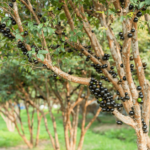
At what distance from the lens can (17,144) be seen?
11203mm

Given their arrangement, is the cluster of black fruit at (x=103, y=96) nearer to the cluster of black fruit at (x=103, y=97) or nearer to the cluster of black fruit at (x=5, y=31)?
the cluster of black fruit at (x=103, y=97)

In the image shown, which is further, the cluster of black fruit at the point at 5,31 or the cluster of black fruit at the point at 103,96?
the cluster of black fruit at the point at 103,96

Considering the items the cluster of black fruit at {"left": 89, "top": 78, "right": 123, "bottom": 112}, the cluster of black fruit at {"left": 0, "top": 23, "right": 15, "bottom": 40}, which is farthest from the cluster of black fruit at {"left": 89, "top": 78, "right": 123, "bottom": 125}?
the cluster of black fruit at {"left": 0, "top": 23, "right": 15, "bottom": 40}

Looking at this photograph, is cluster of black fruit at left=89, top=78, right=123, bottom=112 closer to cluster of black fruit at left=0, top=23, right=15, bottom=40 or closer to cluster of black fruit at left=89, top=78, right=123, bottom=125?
cluster of black fruit at left=89, top=78, right=123, bottom=125

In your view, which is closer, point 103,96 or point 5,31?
point 5,31

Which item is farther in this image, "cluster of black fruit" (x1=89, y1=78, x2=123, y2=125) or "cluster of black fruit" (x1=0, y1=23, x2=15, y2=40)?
"cluster of black fruit" (x1=89, y1=78, x2=123, y2=125)

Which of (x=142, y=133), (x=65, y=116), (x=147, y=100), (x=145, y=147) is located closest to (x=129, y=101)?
(x=147, y=100)

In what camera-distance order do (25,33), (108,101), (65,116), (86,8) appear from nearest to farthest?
(25,33) → (108,101) → (86,8) → (65,116)

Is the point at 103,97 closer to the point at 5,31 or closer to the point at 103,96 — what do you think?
the point at 103,96

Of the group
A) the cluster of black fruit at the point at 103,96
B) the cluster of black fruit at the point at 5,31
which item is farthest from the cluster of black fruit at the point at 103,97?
the cluster of black fruit at the point at 5,31

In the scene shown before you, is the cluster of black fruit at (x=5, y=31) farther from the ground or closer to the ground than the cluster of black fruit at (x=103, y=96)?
farther from the ground

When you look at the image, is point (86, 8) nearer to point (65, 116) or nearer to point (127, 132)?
point (65, 116)

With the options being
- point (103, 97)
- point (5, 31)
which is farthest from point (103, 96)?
point (5, 31)

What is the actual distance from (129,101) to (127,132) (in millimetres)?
10757
